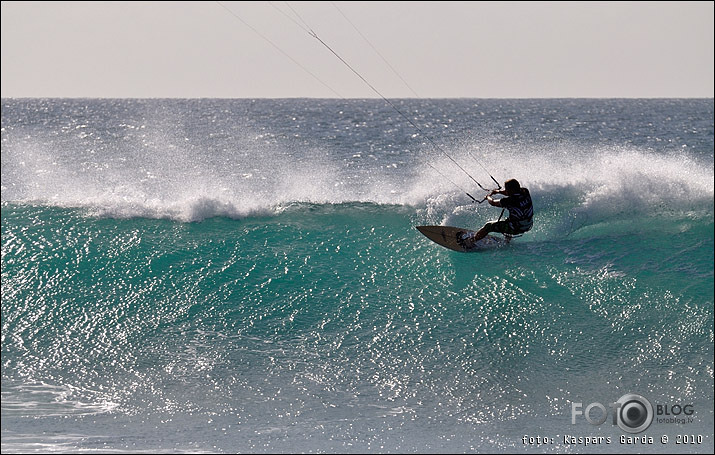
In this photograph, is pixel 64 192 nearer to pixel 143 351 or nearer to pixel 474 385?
pixel 143 351

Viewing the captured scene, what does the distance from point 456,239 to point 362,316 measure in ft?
7.67

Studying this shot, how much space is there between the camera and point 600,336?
26.8 feet

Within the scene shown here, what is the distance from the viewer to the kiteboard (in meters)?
10.3

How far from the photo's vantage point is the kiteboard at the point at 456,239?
404 inches

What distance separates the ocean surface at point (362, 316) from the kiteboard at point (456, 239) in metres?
0.16

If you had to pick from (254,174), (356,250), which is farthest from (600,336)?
(254,174)

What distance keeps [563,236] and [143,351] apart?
20.8 feet

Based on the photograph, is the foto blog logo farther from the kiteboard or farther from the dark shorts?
the kiteboard

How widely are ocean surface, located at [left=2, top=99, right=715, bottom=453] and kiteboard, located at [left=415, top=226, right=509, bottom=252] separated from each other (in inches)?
6.2

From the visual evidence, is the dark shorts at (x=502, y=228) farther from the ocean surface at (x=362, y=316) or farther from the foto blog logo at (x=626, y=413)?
the foto blog logo at (x=626, y=413)

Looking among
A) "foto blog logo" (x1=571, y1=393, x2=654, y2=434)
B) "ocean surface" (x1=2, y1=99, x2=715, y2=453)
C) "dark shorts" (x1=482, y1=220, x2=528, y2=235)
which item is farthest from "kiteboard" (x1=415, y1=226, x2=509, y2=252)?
"foto blog logo" (x1=571, y1=393, x2=654, y2=434)

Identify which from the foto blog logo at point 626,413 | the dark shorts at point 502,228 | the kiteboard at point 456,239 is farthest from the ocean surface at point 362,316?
the dark shorts at point 502,228

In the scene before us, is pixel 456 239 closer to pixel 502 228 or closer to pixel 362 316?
pixel 502 228

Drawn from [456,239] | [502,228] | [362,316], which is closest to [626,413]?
Result: [362,316]
